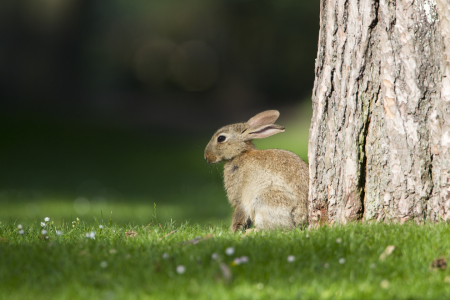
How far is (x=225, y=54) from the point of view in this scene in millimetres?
37094

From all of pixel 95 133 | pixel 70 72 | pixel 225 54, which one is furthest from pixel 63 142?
pixel 225 54

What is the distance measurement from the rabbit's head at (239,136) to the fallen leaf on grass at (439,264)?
339 centimetres

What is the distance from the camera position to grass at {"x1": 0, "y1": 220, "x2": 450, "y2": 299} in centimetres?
318

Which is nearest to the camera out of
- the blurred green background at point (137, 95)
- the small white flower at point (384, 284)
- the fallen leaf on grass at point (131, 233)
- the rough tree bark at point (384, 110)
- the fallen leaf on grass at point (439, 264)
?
the small white flower at point (384, 284)

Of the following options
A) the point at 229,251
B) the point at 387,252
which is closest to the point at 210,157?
the point at 229,251

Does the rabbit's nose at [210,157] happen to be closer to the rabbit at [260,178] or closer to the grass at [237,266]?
the rabbit at [260,178]

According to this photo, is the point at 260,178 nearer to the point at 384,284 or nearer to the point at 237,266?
the point at 237,266

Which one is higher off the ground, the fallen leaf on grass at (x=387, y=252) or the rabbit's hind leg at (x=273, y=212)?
the fallen leaf on grass at (x=387, y=252)

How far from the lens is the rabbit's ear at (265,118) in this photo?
6.86 meters

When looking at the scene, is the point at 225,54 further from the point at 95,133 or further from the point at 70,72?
the point at 95,133

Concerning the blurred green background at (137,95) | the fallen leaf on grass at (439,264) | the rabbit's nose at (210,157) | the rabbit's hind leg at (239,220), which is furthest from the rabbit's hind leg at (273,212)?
the fallen leaf on grass at (439,264)

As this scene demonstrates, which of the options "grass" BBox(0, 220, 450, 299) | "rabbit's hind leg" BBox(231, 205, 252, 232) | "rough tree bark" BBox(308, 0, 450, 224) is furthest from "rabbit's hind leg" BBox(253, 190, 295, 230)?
"grass" BBox(0, 220, 450, 299)

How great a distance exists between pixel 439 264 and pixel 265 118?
3.64 metres

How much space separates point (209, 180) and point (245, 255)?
9.01 meters
